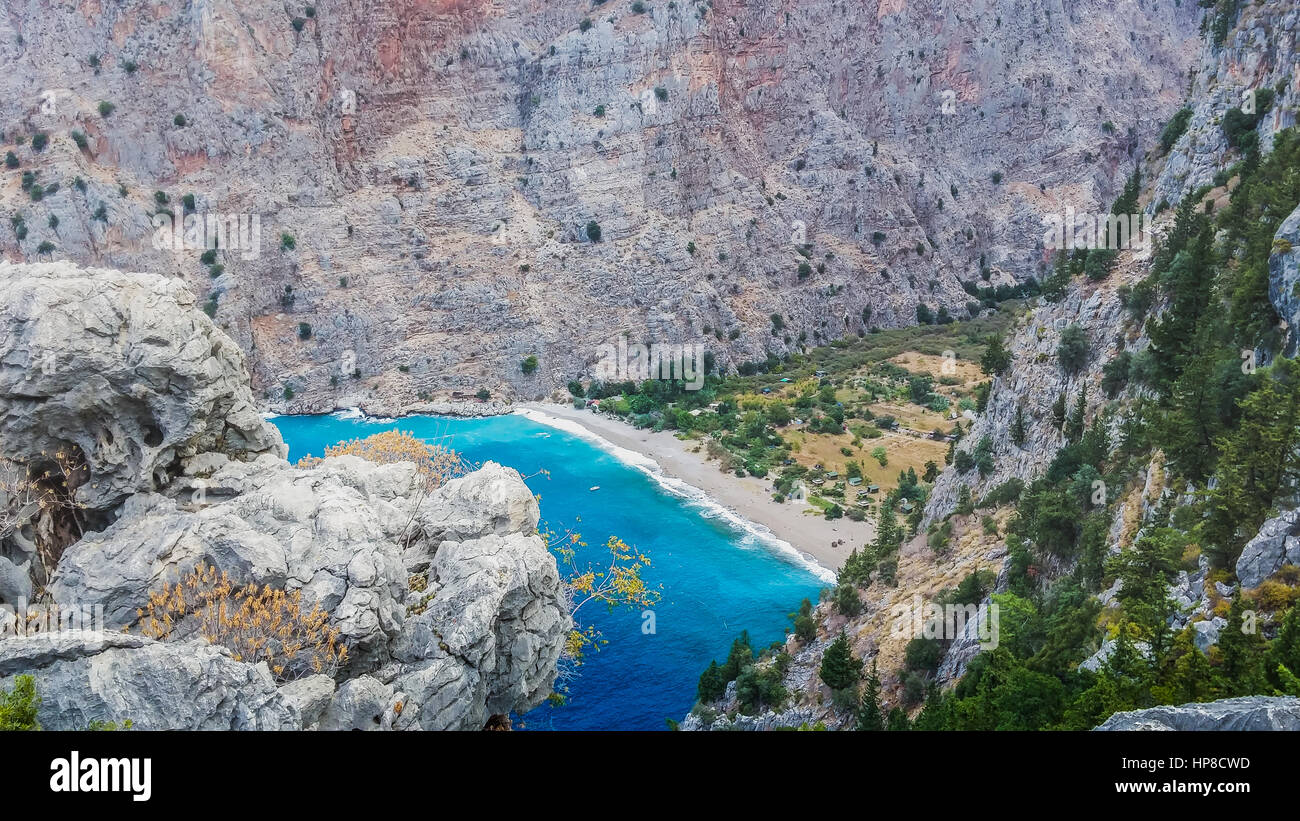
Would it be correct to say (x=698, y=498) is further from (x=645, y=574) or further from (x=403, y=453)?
(x=403, y=453)

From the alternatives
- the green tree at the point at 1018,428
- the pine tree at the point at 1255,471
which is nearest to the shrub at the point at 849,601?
the green tree at the point at 1018,428

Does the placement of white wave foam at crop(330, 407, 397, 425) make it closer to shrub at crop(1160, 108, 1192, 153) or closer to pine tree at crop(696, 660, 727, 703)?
pine tree at crop(696, 660, 727, 703)

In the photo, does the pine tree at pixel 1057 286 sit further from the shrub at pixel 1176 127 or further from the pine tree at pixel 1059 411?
the shrub at pixel 1176 127

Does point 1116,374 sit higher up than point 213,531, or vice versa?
point 1116,374

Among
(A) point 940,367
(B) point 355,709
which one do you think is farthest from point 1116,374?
(A) point 940,367

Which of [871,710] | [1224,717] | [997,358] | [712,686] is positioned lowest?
[712,686]
